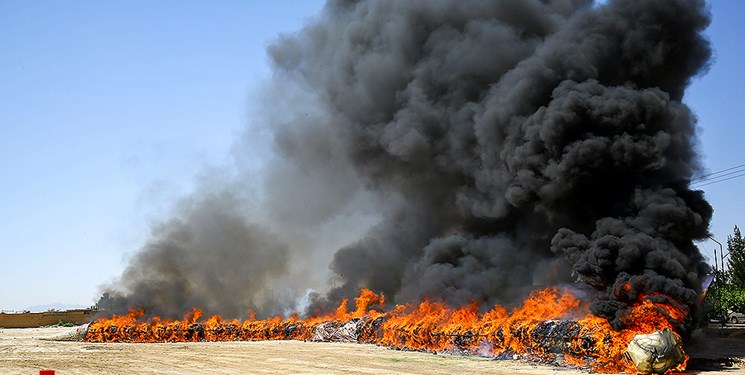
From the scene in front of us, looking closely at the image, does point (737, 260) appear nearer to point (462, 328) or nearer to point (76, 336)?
point (462, 328)

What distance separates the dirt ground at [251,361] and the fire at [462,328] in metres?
1.16

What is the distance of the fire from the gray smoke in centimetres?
83

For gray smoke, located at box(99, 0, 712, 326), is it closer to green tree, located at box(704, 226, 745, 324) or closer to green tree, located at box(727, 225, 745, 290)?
green tree, located at box(704, 226, 745, 324)

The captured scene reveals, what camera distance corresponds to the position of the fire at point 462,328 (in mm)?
23656

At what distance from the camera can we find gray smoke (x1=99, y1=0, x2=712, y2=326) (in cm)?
2825

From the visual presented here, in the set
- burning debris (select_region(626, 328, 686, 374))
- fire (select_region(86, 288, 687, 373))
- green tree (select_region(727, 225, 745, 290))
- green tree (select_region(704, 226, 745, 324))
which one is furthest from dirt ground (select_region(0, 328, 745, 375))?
green tree (select_region(727, 225, 745, 290))

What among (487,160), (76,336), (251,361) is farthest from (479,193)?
(76,336)

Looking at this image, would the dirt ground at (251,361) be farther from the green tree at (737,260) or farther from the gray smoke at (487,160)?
the green tree at (737,260)

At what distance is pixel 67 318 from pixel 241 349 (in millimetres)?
53583

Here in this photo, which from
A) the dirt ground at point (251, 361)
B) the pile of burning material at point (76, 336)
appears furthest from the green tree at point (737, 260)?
the pile of burning material at point (76, 336)

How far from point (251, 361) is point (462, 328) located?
9.36m

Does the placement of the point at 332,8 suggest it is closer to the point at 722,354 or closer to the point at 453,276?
the point at 453,276

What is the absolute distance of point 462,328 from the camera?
3134 centimetres

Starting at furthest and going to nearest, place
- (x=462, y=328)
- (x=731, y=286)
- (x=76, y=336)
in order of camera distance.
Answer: (x=731, y=286) → (x=76, y=336) → (x=462, y=328)
